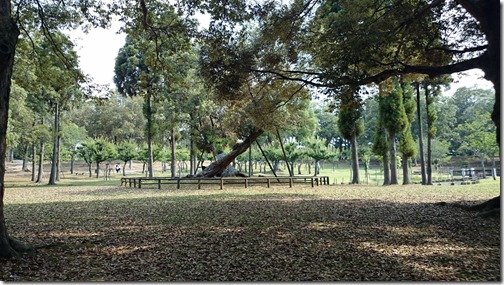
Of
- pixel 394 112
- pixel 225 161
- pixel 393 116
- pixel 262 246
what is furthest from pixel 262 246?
pixel 394 112

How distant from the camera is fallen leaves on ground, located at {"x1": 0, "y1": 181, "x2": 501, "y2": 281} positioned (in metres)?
4.37

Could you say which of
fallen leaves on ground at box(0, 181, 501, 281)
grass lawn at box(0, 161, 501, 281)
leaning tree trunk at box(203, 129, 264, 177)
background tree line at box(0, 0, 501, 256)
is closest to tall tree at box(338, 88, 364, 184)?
leaning tree trunk at box(203, 129, 264, 177)

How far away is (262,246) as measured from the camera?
5.76m

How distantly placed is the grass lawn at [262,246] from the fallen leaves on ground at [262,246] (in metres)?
0.01

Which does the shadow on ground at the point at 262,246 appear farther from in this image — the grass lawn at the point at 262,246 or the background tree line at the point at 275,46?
the background tree line at the point at 275,46

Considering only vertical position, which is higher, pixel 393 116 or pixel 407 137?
pixel 393 116

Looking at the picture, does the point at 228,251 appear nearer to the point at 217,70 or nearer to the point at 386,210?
the point at 386,210

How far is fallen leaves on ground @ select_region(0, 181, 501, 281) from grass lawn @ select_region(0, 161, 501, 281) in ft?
0.05

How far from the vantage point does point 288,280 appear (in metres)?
4.13

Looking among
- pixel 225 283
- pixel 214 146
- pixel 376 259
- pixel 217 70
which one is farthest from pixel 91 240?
pixel 214 146

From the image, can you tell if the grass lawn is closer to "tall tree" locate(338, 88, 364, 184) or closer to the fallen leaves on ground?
the fallen leaves on ground

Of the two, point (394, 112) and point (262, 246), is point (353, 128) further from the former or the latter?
point (262, 246)

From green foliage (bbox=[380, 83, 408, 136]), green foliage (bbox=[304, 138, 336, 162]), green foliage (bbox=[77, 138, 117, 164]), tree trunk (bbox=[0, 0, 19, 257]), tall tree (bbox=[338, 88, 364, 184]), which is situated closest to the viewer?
tree trunk (bbox=[0, 0, 19, 257])

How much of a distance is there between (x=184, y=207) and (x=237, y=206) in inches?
68.2
